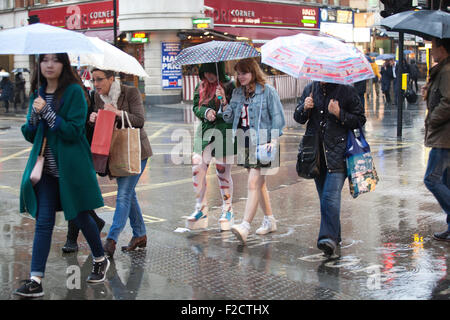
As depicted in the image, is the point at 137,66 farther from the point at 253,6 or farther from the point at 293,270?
the point at 253,6

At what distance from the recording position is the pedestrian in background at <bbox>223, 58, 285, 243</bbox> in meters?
6.63

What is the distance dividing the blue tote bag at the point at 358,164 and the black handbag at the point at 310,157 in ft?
0.92

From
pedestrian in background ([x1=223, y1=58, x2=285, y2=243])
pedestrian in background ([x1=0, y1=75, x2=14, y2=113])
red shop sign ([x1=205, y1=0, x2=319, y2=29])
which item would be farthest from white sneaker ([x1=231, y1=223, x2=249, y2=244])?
red shop sign ([x1=205, y1=0, x2=319, y2=29])

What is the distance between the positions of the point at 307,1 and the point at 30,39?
39.9m

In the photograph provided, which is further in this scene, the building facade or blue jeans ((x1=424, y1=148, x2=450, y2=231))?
the building facade

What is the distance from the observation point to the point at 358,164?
608cm

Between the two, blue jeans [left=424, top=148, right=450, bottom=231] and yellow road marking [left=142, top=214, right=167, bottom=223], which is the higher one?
blue jeans [left=424, top=148, right=450, bottom=231]

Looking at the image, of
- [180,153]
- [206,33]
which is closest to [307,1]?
[206,33]

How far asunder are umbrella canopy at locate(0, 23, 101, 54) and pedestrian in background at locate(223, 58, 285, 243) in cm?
216

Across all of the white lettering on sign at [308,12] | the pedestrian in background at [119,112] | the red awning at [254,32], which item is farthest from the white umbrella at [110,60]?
the white lettering on sign at [308,12]

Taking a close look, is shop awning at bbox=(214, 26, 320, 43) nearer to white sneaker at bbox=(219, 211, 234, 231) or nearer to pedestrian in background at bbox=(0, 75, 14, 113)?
pedestrian in background at bbox=(0, 75, 14, 113)

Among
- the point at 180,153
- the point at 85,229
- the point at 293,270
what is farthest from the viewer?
the point at 180,153

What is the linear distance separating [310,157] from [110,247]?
200 cm

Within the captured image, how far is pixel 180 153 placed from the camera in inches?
539
